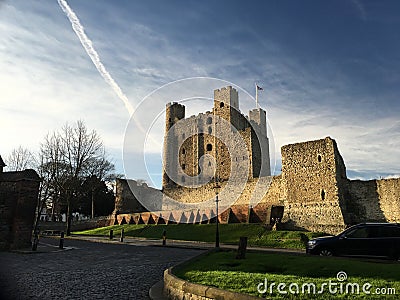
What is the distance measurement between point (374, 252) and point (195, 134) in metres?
50.0

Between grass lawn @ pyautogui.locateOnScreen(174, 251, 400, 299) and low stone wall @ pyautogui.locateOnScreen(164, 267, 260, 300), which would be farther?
grass lawn @ pyautogui.locateOnScreen(174, 251, 400, 299)

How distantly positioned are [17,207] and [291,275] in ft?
61.4

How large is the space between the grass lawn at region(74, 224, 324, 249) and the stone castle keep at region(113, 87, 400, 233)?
208cm

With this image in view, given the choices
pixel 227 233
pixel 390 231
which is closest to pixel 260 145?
pixel 227 233

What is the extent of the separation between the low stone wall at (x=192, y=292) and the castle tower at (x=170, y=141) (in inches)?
1961

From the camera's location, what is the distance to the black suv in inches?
454

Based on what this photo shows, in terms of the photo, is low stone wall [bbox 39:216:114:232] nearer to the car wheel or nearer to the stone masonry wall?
the stone masonry wall

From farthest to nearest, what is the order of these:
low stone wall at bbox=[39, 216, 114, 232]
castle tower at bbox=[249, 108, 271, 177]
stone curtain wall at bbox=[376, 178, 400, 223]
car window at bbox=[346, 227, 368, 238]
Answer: castle tower at bbox=[249, 108, 271, 177]
low stone wall at bbox=[39, 216, 114, 232]
stone curtain wall at bbox=[376, 178, 400, 223]
car window at bbox=[346, 227, 368, 238]

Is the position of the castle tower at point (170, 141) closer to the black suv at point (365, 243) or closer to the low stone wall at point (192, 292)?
the black suv at point (365, 243)

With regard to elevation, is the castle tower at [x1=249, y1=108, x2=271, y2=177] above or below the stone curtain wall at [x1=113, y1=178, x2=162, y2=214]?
above

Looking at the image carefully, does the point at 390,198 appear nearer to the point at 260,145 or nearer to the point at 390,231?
the point at 390,231

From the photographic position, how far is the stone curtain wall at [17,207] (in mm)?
20094

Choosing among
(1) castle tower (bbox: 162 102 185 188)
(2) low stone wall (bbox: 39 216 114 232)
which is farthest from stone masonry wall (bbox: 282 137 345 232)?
(1) castle tower (bbox: 162 102 185 188)

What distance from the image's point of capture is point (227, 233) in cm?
2953
